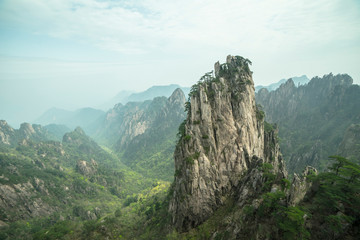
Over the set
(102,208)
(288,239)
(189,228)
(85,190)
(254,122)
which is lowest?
(102,208)

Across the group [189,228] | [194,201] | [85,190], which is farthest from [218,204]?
[85,190]

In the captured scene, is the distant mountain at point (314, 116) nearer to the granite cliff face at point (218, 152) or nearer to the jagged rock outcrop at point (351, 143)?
the jagged rock outcrop at point (351, 143)

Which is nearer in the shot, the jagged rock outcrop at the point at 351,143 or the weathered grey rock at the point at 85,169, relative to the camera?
the jagged rock outcrop at the point at 351,143

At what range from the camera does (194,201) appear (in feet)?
151

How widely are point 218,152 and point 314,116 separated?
146 m

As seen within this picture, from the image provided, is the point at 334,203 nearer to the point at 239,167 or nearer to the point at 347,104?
the point at 239,167

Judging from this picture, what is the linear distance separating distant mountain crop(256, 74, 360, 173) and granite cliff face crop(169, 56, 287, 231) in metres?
65.7

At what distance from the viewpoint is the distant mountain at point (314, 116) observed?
11372cm

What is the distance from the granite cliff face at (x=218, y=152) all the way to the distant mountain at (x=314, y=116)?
65.7 m

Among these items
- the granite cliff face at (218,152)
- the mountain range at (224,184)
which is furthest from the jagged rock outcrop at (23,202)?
the granite cliff face at (218,152)

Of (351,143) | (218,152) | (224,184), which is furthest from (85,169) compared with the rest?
(351,143)

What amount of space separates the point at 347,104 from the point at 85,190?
21058 centimetres

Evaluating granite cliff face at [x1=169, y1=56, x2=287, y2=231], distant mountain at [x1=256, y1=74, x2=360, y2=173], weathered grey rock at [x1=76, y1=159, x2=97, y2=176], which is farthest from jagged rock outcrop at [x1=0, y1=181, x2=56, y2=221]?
distant mountain at [x1=256, y1=74, x2=360, y2=173]

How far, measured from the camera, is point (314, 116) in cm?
15300
